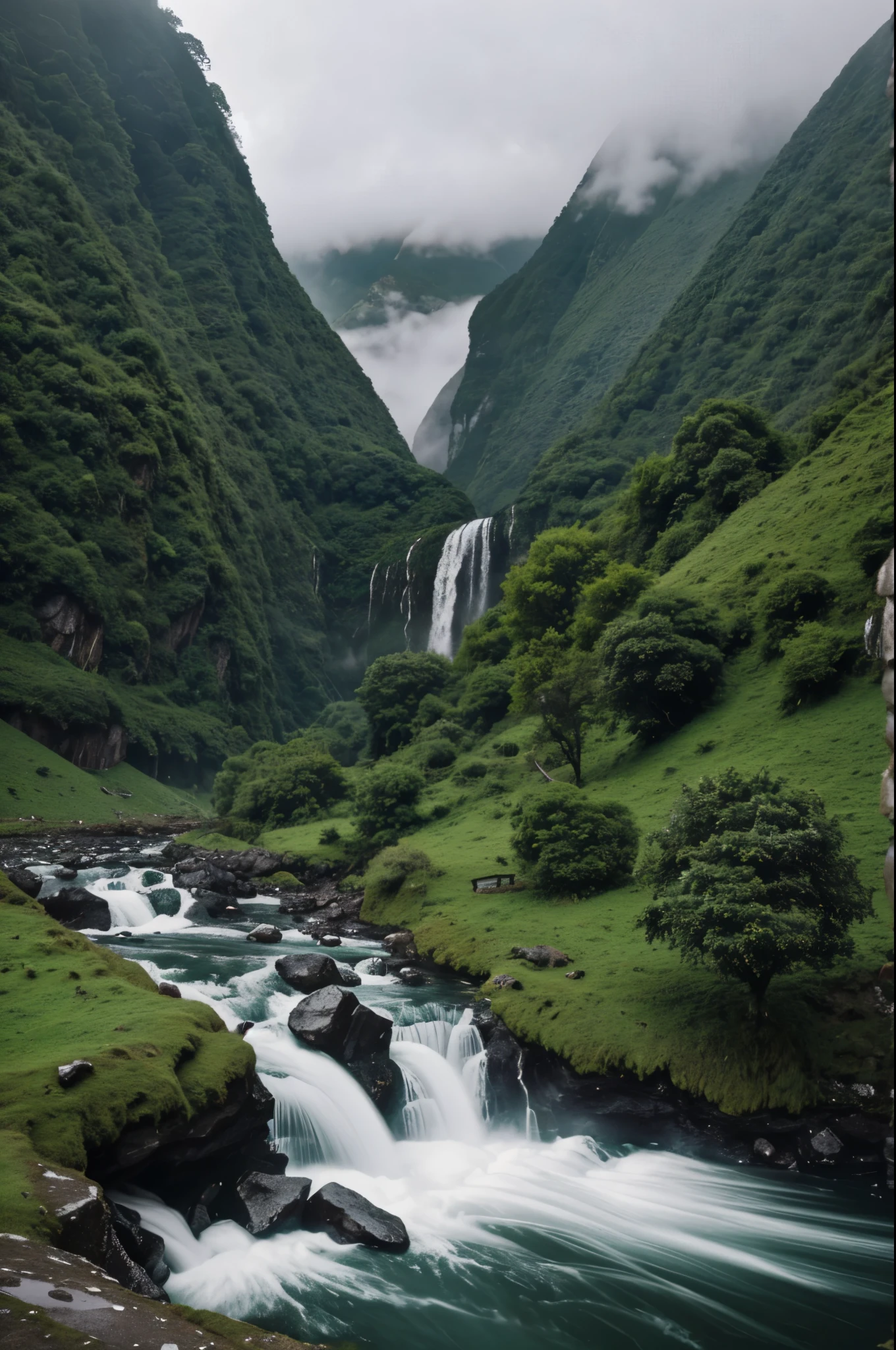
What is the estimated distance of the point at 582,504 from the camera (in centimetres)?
12175

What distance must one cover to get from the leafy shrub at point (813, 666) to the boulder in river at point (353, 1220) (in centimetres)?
3168

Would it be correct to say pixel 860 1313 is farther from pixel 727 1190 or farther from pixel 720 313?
pixel 720 313

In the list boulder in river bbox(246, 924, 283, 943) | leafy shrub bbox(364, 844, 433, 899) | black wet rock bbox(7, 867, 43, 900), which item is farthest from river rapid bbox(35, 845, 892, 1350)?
leafy shrub bbox(364, 844, 433, 899)

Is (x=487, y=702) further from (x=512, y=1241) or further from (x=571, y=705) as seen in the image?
(x=512, y=1241)

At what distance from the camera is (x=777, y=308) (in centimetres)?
12206

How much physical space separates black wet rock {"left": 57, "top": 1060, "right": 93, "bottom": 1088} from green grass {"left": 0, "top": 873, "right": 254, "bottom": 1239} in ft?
0.42

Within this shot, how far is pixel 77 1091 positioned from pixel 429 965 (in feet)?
62.3

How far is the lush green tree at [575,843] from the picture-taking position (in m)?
35.4

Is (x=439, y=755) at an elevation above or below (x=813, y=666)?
below

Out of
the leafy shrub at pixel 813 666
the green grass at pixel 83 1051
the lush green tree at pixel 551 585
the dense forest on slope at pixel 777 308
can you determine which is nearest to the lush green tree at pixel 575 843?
the leafy shrub at pixel 813 666

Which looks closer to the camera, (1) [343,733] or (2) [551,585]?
(2) [551,585]

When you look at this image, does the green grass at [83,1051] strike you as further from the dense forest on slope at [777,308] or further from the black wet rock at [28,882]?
the dense forest on slope at [777,308]

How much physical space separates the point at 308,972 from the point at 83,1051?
11207 millimetres

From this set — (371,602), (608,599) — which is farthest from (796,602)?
(371,602)
